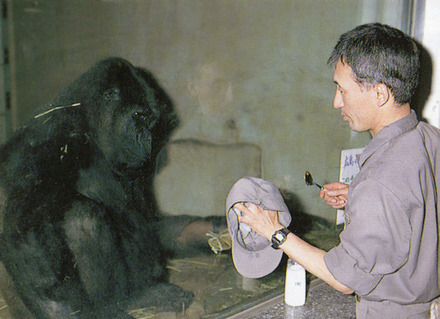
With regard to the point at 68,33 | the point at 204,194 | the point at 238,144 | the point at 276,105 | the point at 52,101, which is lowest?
the point at 204,194

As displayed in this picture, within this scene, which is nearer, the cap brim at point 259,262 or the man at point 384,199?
the man at point 384,199

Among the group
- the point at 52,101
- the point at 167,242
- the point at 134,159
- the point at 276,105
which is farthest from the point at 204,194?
the point at 52,101

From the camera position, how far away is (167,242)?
5.57 feet

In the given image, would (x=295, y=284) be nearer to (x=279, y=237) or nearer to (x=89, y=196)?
(x=279, y=237)

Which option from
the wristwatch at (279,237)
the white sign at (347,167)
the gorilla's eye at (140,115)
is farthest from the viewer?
the white sign at (347,167)

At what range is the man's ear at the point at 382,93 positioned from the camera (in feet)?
4.20

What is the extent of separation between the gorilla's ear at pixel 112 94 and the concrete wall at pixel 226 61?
0.12m

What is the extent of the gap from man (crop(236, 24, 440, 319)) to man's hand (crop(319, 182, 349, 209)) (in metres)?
0.52

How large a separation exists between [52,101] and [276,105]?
119cm

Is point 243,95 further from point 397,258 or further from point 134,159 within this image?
point 397,258

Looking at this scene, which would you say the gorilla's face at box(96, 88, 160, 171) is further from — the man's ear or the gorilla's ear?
the man's ear

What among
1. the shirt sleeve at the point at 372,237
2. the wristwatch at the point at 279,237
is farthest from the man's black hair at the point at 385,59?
the wristwatch at the point at 279,237

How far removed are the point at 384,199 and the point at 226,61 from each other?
39.8 inches

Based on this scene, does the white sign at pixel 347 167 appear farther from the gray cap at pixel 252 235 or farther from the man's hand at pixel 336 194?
the gray cap at pixel 252 235
